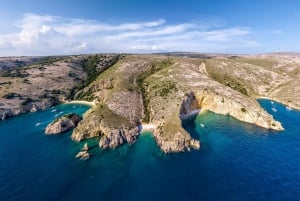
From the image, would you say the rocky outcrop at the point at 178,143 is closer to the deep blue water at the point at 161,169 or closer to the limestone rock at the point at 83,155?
the deep blue water at the point at 161,169

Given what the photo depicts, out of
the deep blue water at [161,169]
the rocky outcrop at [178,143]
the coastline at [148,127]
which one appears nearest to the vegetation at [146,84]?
the coastline at [148,127]

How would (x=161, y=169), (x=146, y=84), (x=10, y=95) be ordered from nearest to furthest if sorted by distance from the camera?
(x=161, y=169)
(x=146, y=84)
(x=10, y=95)

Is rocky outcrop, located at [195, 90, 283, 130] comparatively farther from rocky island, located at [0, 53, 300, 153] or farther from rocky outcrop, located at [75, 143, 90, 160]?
rocky outcrop, located at [75, 143, 90, 160]

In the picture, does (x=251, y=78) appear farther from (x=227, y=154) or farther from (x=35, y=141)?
(x=35, y=141)

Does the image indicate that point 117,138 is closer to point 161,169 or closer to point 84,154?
point 84,154

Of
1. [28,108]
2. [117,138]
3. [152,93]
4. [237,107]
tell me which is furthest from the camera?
[28,108]

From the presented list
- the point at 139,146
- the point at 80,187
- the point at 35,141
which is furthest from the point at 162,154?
the point at 35,141

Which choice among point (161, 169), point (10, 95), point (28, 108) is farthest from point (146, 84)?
point (10, 95)
